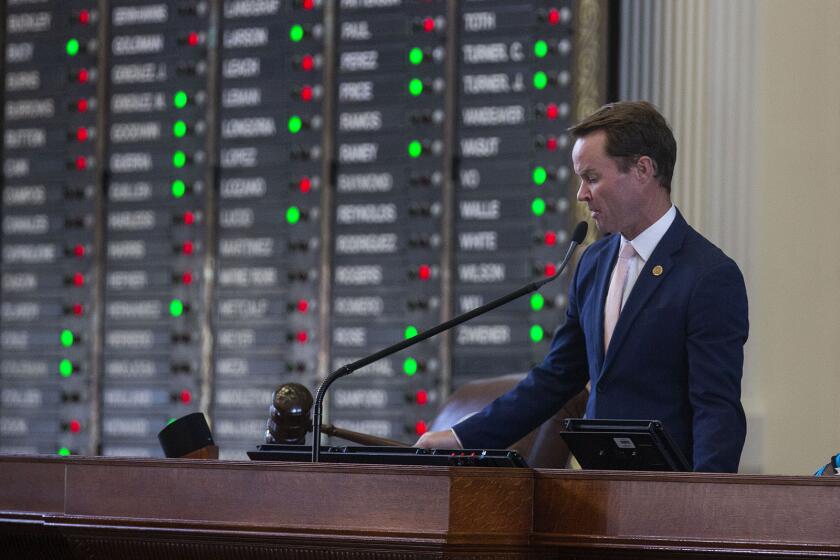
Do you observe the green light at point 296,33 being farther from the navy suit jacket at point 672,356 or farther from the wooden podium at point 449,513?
the wooden podium at point 449,513

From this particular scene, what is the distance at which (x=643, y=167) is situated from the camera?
90.5 inches

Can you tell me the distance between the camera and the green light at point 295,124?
3.89 metres

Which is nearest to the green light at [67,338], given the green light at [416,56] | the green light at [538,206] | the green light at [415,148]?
the green light at [415,148]

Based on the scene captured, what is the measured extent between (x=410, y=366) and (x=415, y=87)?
81cm

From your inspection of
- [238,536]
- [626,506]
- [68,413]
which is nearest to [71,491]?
[238,536]

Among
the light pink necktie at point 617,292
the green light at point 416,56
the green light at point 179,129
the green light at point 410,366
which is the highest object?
the green light at point 416,56

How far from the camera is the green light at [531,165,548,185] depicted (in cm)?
363

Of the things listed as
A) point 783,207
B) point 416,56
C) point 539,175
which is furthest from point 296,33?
point 783,207

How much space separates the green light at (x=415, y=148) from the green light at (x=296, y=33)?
1.60ft

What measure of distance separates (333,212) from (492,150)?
509 millimetres

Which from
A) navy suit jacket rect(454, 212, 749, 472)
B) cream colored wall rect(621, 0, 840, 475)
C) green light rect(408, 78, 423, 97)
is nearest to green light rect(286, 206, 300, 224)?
green light rect(408, 78, 423, 97)

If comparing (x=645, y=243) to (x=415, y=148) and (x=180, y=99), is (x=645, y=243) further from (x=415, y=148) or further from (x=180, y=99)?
(x=180, y=99)

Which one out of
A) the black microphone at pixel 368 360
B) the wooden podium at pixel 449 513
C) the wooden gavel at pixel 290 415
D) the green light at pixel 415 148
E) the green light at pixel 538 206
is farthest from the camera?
the green light at pixel 415 148

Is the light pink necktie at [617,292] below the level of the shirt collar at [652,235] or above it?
below
